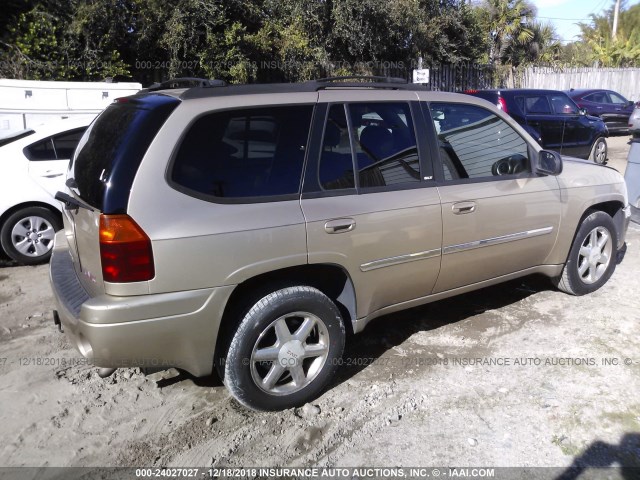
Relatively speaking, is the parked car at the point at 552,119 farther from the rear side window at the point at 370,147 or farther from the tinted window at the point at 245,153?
the tinted window at the point at 245,153

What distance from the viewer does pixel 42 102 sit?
801cm

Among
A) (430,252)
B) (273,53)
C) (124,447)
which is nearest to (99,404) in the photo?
(124,447)

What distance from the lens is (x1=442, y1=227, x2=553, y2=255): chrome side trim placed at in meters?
3.98

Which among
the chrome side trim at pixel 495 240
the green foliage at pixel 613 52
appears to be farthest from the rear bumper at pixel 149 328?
the green foliage at pixel 613 52

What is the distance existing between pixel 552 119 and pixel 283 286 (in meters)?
10.2

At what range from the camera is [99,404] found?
3566 mm

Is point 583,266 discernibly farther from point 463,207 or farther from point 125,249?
point 125,249

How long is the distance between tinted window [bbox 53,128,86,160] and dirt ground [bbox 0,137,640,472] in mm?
2448

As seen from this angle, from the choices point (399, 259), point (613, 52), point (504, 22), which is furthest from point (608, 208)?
point (613, 52)

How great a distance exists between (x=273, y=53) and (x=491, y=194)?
43.5 ft

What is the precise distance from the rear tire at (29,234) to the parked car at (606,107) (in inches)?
675

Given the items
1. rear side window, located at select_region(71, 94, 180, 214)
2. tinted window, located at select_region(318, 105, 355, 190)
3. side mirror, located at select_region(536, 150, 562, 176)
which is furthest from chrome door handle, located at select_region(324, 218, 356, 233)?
side mirror, located at select_region(536, 150, 562, 176)

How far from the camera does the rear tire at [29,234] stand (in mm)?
6242

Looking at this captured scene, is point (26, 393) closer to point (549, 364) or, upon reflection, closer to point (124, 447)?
point (124, 447)
